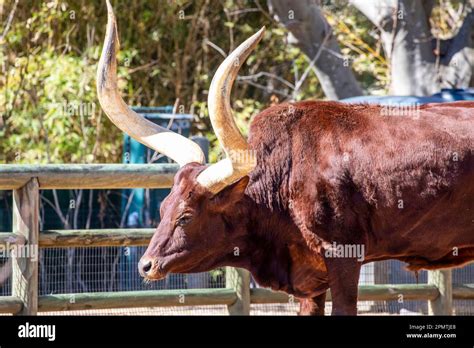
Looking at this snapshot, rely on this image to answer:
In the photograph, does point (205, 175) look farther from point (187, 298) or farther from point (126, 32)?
point (126, 32)

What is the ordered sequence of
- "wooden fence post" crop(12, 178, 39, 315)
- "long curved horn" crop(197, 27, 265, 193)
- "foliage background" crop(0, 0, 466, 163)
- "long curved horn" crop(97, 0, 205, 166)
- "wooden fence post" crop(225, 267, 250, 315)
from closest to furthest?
"long curved horn" crop(197, 27, 265, 193) < "long curved horn" crop(97, 0, 205, 166) < "wooden fence post" crop(12, 178, 39, 315) < "wooden fence post" crop(225, 267, 250, 315) < "foliage background" crop(0, 0, 466, 163)

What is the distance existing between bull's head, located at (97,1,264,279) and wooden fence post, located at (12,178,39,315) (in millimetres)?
1228

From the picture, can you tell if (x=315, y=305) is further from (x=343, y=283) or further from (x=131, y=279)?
(x=131, y=279)

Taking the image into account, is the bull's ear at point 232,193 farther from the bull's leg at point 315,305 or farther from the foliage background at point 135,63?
the foliage background at point 135,63

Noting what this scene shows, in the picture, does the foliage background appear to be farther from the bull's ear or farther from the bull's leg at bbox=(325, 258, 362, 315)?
the bull's leg at bbox=(325, 258, 362, 315)

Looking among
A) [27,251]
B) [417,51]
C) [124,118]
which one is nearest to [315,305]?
[124,118]

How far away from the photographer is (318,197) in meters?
6.33

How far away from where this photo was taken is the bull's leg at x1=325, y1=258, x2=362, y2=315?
6.35 m

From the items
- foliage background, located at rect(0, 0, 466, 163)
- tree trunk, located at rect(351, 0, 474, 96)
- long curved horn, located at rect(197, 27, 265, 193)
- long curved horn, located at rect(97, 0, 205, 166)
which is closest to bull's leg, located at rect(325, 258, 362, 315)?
long curved horn, located at rect(197, 27, 265, 193)

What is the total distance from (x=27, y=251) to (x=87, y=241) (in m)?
0.49

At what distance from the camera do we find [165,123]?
35.9ft

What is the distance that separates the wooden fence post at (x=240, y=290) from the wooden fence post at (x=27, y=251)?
5.25ft

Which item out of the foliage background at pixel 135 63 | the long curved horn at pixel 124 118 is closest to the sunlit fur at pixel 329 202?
Result: the long curved horn at pixel 124 118

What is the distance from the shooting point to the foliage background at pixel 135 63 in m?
12.1
